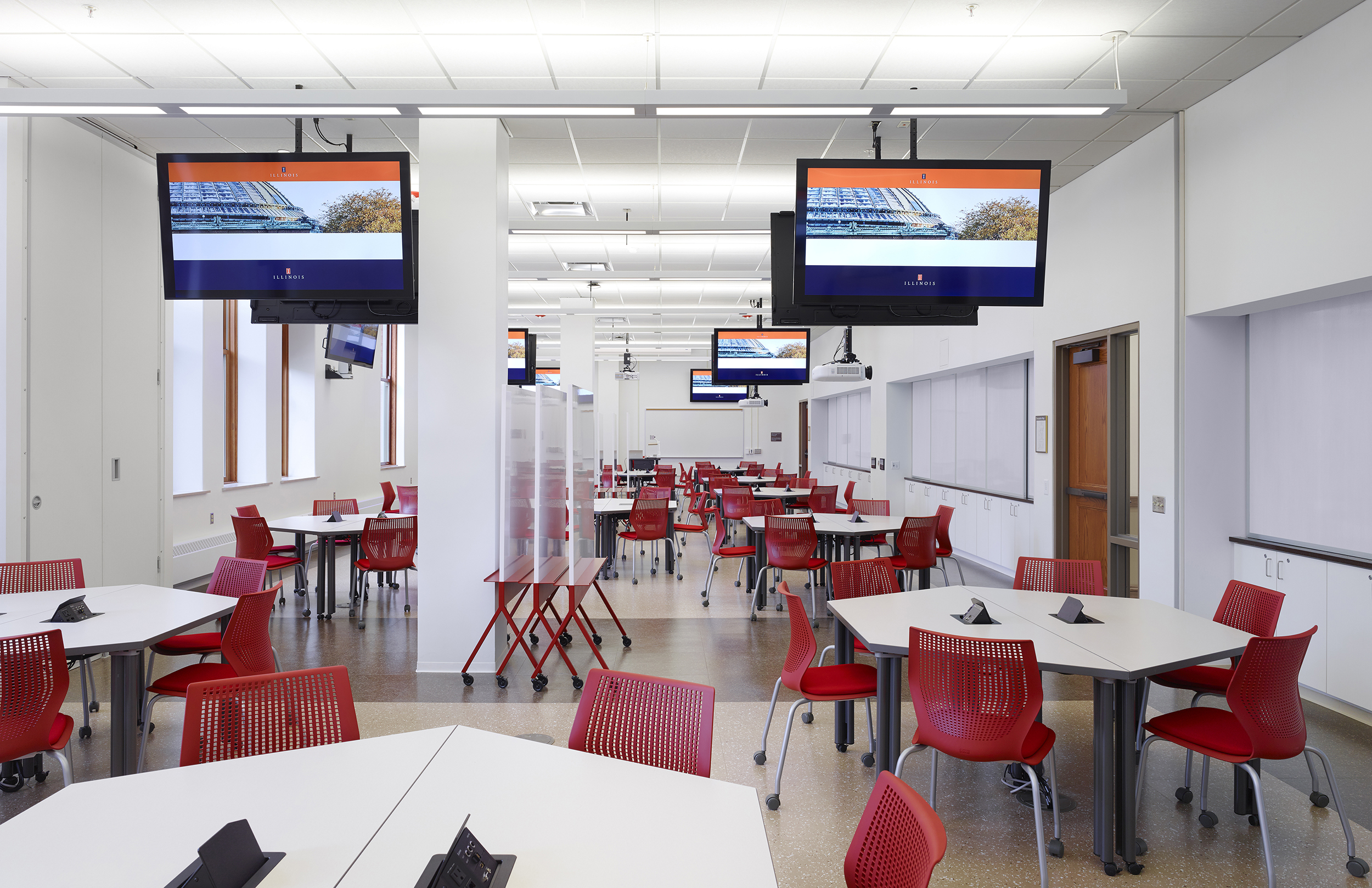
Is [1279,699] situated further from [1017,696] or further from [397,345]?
[397,345]

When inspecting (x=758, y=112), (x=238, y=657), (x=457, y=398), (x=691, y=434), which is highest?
(x=758, y=112)

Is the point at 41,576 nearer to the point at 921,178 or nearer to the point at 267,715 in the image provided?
the point at 267,715

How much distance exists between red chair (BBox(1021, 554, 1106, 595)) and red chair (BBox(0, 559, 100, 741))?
519cm

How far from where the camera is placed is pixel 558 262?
31.3 ft

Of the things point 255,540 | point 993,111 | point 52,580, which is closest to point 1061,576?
point 993,111

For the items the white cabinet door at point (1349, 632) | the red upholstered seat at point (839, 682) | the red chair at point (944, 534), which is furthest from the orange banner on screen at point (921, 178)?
the red chair at point (944, 534)

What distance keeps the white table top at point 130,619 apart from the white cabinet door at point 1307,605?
560cm

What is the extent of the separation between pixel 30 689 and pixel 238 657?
0.86m

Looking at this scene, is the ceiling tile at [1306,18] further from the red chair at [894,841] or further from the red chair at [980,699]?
the red chair at [894,841]

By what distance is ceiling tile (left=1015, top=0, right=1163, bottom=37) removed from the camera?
3.85 meters

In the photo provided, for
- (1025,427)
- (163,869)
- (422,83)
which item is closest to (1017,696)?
(163,869)

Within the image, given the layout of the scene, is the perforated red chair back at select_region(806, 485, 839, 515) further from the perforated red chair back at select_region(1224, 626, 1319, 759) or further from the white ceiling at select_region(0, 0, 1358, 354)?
the perforated red chair back at select_region(1224, 626, 1319, 759)

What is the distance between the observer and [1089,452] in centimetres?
648

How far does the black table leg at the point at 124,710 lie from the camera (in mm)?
3045
